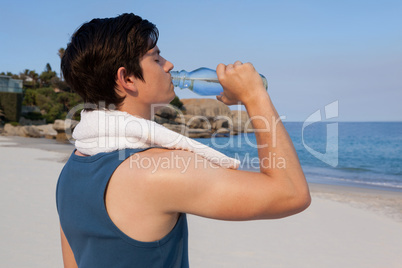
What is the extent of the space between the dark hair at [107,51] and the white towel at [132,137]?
11 cm

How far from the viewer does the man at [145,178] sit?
105 centimetres

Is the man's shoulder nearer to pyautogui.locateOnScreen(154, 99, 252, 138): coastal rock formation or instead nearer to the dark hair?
the dark hair

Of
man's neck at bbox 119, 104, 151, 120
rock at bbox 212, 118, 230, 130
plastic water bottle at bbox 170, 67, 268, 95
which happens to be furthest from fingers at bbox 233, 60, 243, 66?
rock at bbox 212, 118, 230, 130

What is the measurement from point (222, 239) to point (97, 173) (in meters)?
4.95

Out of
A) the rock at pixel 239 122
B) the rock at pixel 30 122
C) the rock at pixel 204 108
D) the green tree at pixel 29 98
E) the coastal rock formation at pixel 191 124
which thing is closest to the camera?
the coastal rock formation at pixel 191 124

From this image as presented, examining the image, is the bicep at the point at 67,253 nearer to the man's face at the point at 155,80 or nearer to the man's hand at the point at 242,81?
the man's face at the point at 155,80

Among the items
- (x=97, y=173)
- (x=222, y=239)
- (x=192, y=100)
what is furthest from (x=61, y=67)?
(x=192, y=100)

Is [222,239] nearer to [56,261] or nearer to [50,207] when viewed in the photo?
[56,261]

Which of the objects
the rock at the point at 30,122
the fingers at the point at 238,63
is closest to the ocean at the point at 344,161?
the fingers at the point at 238,63

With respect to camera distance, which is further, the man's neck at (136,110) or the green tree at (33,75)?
the green tree at (33,75)

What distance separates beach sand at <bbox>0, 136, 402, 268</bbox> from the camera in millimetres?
5039

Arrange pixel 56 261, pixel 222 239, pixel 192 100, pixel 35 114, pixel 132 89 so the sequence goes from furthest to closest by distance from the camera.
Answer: pixel 192 100, pixel 35 114, pixel 222 239, pixel 56 261, pixel 132 89

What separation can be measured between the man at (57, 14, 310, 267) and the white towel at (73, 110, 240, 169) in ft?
0.13

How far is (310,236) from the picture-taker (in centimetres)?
618
